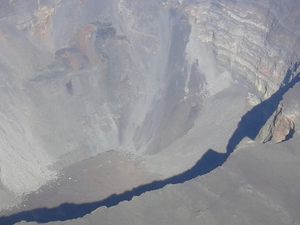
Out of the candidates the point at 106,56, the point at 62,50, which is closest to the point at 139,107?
the point at 106,56

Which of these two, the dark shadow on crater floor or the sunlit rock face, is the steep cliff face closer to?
the sunlit rock face

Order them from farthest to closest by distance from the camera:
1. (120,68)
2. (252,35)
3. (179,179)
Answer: (120,68), (252,35), (179,179)

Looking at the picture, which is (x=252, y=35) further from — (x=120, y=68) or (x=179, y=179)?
(x=179, y=179)

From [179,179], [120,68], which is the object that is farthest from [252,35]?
[179,179]

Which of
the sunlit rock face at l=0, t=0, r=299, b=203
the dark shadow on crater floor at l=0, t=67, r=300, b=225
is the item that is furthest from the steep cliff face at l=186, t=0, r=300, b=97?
the dark shadow on crater floor at l=0, t=67, r=300, b=225

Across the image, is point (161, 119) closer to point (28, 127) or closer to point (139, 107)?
point (139, 107)

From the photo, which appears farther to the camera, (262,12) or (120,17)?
(120,17)

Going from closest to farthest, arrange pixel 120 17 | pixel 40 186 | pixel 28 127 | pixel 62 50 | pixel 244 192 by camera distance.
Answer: pixel 244 192
pixel 40 186
pixel 28 127
pixel 62 50
pixel 120 17
